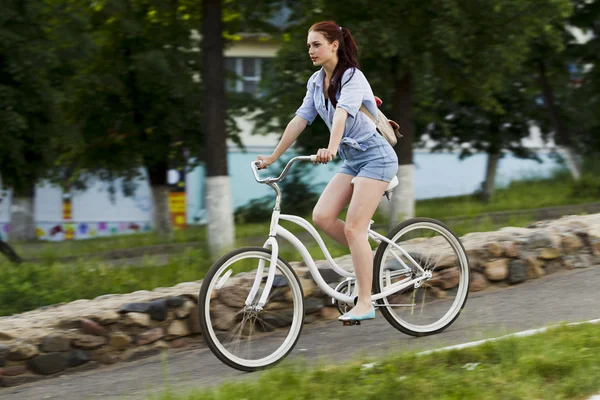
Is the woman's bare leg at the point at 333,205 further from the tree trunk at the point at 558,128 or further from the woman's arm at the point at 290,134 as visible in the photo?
the tree trunk at the point at 558,128

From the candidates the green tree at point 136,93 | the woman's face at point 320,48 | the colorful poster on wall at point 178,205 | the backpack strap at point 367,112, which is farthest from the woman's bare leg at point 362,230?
the colorful poster on wall at point 178,205

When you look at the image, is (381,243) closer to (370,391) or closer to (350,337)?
(350,337)

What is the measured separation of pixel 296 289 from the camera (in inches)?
225

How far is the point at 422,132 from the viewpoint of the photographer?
26.6 meters

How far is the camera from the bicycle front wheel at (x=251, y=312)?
5379 millimetres

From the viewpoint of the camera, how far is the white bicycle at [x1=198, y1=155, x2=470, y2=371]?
17.9ft

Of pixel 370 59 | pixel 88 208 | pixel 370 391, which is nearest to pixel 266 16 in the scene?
pixel 370 59

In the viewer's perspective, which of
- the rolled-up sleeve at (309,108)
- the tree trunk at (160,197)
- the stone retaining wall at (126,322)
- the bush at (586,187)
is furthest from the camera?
the bush at (586,187)

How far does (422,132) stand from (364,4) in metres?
10.6

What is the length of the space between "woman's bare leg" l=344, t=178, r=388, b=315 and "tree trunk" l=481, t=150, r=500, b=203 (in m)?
22.4

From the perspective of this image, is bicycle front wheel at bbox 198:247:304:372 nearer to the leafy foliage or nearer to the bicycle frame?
the bicycle frame

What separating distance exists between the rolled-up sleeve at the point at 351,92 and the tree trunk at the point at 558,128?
2096 centimetres

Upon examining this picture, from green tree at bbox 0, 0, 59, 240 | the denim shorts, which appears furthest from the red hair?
green tree at bbox 0, 0, 59, 240

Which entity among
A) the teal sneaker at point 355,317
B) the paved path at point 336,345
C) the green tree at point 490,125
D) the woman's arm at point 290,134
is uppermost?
the green tree at point 490,125
